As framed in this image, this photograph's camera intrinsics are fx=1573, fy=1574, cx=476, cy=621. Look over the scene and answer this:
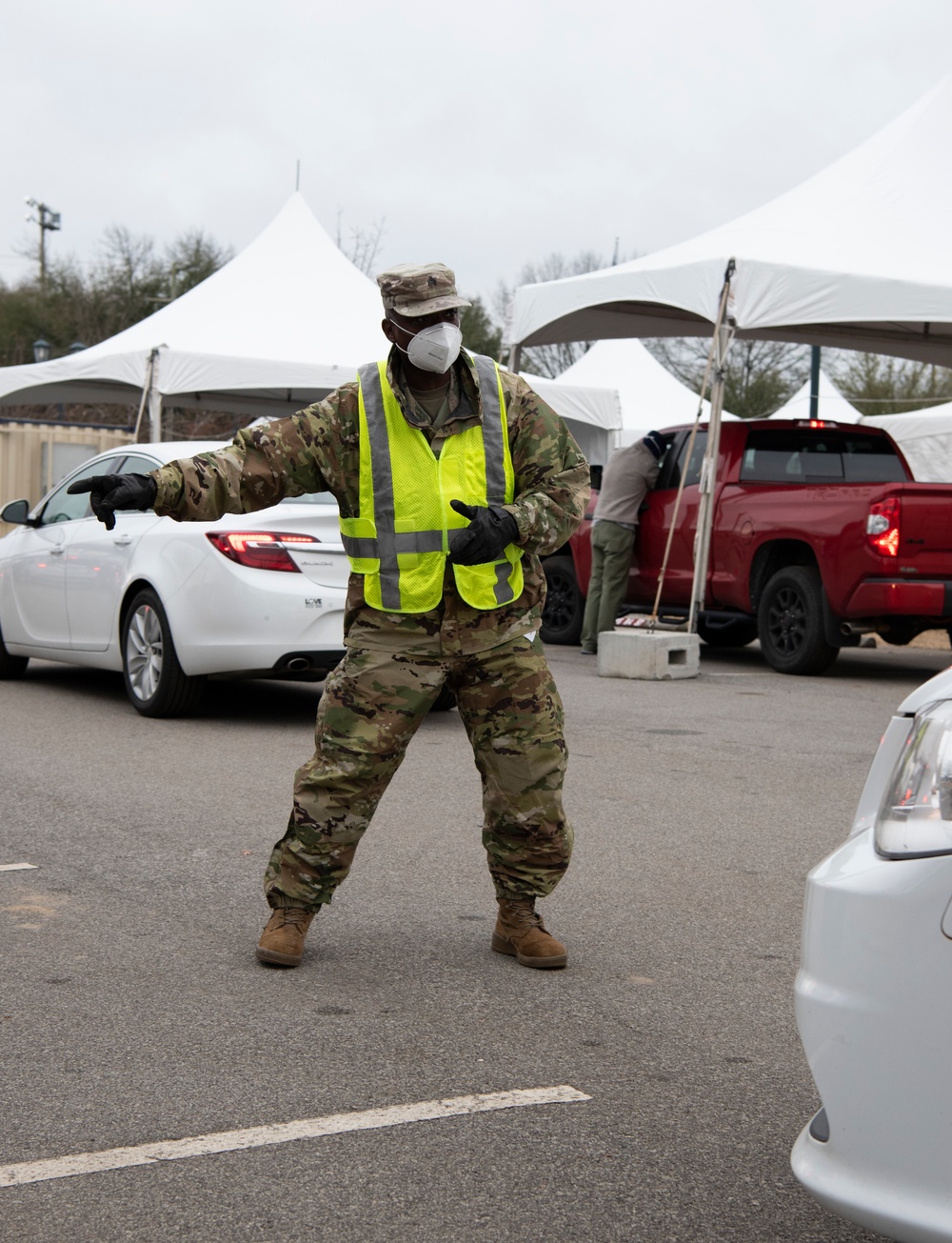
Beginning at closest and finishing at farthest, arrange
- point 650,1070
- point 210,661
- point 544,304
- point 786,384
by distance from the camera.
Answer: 1. point 650,1070
2. point 210,661
3. point 544,304
4. point 786,384

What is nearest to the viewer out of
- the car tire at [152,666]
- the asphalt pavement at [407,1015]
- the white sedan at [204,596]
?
the asphalt pavement at [407,1015]

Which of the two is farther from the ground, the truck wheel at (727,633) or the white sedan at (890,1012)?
the white sedan at (890,1012)

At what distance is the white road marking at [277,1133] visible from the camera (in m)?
2.88

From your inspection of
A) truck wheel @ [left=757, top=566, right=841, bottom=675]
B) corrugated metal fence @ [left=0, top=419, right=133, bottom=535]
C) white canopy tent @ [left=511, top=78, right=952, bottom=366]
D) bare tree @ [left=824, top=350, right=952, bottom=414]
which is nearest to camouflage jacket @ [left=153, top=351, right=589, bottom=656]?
truck wheel @ [left=757, top=566, right=841, bottom=675]

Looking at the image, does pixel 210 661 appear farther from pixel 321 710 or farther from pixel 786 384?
pixel 786 384

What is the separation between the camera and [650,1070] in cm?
346

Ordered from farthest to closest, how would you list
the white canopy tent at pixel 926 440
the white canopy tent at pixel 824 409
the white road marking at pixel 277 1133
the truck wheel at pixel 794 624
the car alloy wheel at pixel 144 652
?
the white canopy tent at pixel 824 409 < the white canopy tent at pixel 926 440 < the truck wheel at pixel 794 624 < the car alloy wheel at pixel 144 652 < the white road marking at pixel 277 1133

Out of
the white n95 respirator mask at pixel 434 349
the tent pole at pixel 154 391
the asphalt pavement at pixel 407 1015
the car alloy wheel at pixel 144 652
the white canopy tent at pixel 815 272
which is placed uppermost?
the white canopy tent at pixel 815 272

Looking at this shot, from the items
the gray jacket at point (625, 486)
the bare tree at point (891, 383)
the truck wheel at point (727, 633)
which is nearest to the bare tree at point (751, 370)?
the bare tree at point (891, 383)

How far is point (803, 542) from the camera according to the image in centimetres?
1170

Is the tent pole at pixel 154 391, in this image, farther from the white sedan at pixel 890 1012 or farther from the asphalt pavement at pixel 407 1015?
the white sedan at pixel 890 1012

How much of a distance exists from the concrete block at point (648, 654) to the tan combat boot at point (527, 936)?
7.35 meters

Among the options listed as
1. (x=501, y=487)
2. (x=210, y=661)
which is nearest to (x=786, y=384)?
(x=210, y=661)

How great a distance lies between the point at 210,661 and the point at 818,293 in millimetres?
6161
